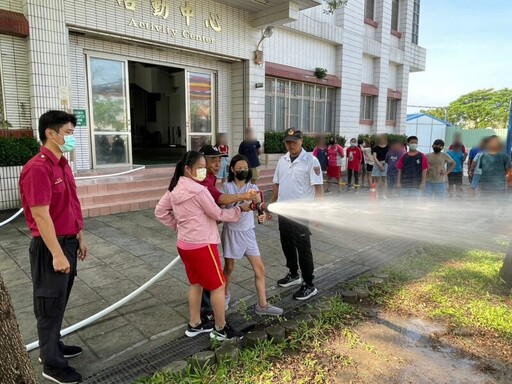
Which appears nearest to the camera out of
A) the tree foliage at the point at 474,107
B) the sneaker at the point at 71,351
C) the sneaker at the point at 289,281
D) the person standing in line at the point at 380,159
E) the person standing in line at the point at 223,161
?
the sneaker at the point at 71,351

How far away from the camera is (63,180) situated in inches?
102

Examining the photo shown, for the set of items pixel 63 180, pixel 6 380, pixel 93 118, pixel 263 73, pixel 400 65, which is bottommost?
pixel 6 380

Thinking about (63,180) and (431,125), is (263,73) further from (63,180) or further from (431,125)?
(431,125)

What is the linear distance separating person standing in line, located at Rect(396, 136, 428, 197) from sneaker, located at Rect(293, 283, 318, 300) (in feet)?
13.1

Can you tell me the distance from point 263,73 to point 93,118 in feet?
18.4

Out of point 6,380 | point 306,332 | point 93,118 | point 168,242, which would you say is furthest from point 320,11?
point 6,380

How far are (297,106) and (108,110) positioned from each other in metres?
7.28

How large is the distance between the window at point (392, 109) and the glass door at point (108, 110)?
46.9 feet

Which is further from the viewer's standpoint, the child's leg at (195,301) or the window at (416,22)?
the window at (416,22)

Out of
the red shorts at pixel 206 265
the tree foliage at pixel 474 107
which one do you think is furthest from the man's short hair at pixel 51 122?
the tree foliage at pixel 474 107

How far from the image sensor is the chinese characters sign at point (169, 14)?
8.96 m

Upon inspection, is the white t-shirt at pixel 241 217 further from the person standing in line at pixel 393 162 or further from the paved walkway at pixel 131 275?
the person standing in line at pixel 393 162

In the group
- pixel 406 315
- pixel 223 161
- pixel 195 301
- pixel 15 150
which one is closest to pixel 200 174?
pixel 195 301

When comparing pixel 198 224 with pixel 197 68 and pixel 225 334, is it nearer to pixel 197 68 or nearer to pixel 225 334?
pixel 225 334
